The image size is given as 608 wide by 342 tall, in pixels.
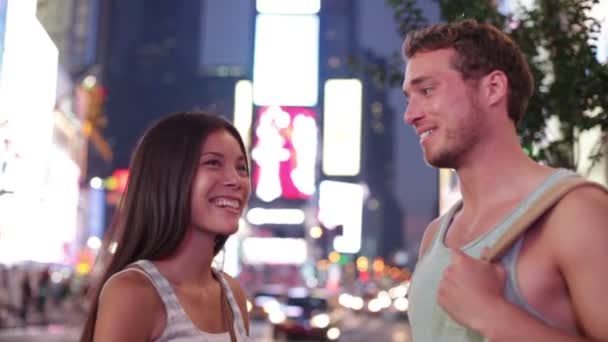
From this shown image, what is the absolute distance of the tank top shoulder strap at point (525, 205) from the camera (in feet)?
7.84

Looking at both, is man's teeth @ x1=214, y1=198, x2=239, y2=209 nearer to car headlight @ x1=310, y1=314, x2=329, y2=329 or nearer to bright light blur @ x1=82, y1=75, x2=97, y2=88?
car headlight @ x1=310, y1=314, x2=329, y2=329

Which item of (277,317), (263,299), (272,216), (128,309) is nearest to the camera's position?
(128,309)

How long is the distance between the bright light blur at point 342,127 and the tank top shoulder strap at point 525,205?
59.0 meters

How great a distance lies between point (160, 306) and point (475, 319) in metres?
1.19

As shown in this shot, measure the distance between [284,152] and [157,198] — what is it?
49.9 metres

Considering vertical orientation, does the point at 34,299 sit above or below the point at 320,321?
above

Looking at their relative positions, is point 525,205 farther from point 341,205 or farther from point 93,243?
point 341,205

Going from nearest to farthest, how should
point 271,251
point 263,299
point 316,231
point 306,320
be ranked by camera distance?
point 306,320, point 263,299, point 271,251, point 316,231

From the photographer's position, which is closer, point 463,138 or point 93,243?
point 463,138

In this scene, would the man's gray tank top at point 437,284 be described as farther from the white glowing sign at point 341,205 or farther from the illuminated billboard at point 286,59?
the white glowing sign at point 341,205

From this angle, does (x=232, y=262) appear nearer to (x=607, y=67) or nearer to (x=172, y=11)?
(x=607, y=67)

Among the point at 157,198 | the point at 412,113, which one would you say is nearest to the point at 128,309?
the point at 157,198

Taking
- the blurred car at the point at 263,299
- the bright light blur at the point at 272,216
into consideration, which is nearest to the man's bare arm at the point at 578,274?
the blurred car at the point at 263,299

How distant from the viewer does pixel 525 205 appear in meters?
2.42
